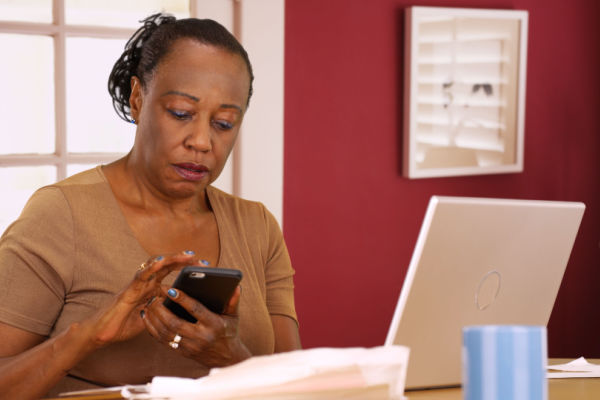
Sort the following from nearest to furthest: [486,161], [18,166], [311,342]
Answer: [18,166] < [311,342] < [486,161]

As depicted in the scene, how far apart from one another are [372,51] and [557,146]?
1.03 m

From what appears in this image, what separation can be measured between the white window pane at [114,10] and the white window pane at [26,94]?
0.38 feet

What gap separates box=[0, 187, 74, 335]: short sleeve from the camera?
1648mm

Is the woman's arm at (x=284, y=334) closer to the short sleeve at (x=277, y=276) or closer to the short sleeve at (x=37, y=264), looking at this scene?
the short sleeve at (x=277, y=276)

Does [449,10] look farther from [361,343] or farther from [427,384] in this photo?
[427,384]

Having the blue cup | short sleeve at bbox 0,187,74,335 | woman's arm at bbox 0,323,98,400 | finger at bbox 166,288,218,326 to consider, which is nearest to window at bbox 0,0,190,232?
short sleeve at bbox 0,187,74,335

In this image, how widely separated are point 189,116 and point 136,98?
0.19m

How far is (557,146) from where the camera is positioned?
3.70 m

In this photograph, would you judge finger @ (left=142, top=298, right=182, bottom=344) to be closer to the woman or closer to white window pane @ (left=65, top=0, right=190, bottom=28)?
the woman

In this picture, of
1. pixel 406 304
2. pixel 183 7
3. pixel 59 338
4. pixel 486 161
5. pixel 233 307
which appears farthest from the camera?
pixel 486 161

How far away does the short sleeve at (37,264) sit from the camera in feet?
5.41

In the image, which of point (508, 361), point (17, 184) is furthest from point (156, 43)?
point (508, 361)

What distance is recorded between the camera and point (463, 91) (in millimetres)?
3379

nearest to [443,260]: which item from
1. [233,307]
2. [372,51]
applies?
[233,307]
